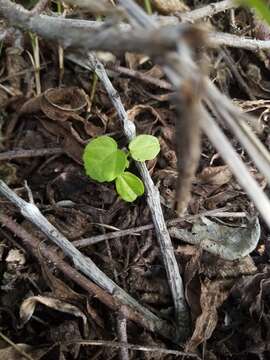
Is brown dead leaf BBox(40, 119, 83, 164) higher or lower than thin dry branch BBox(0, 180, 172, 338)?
higher

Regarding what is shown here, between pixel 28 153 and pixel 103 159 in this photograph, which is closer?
pixel 103 159

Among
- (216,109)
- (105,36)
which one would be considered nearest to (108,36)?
(105,36)

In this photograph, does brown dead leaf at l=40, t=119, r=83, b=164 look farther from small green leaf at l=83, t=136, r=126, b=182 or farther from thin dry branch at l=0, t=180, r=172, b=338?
thin dry branch at l=0, t=180, r=172, b=338

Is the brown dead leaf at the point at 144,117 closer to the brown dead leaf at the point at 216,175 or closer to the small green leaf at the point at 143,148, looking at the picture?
the small green leaf at the point at 143,148

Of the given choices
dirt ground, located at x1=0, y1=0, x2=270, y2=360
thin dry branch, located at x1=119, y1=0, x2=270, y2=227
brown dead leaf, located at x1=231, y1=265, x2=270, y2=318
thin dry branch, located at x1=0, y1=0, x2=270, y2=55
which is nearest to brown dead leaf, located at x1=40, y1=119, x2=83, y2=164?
dirt ground, located at x1=0, y1=0, x2=270, y2=360

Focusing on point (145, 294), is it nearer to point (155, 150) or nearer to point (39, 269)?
point (39, 269)

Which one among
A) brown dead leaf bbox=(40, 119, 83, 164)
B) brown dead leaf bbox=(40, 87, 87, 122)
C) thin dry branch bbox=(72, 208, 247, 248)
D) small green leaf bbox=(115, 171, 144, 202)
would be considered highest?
brown dead leaf bbox=(40, 87, 87, 122)

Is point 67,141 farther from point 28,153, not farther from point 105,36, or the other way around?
point 105,36
